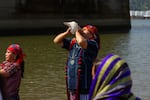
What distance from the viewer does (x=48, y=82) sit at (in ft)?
34.7

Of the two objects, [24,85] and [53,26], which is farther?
[53,26]

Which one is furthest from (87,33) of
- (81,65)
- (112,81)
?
(112,81)

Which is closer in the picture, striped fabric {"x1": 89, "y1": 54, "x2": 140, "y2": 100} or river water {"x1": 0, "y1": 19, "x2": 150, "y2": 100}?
striped fabric {"x1": 89, "y1": 54, "x2": 140, "y2": 100}

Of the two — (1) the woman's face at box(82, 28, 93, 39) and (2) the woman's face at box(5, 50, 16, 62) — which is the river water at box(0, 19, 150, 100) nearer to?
(2) the woman's face at box(5, 50, 16, 62)

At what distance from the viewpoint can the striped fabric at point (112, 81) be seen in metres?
2.65

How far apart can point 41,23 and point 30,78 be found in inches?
818

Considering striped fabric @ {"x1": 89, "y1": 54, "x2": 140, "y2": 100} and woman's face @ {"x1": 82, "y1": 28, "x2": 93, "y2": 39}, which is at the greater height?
striped fabric @ {"x1": 89, "y1": 54, "x2": 140, "y2": 100}

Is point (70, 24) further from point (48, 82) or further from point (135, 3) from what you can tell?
point (135, 3)

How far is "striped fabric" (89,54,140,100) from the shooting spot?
265 cm

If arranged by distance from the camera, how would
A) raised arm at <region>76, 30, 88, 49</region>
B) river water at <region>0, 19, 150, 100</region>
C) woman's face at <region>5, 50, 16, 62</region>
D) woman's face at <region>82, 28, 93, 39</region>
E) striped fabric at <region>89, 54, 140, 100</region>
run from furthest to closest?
river water at <region>0, 19, 150, 100</region> < woman's face at <region>5, 50, 16, 62</region> < woman's face at <region>82, 28, 93, 39</region> < raised arm at <region>76, 30, 88, 49</region> < striped fabric at <region>89, 54, 140, 100</region>

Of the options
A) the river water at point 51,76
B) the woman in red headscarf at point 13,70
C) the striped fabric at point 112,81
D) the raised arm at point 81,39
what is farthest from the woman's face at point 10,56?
the river water at point 51,76

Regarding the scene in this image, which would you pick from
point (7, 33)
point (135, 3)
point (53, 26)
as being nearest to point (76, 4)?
point (53, 26)

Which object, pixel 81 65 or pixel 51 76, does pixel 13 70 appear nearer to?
pixel 81 65

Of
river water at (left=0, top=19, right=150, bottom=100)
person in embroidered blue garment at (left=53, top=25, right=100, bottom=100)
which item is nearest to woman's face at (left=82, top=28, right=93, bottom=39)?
person in embroidered blue garment at (left=53, top=25, right=100, bottom=100)
